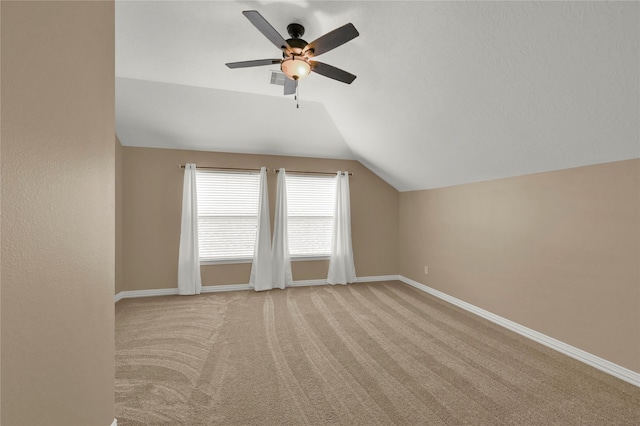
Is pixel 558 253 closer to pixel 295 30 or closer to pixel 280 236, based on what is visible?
pixel 295 30

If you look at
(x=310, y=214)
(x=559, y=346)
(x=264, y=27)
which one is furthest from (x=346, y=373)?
(x=310, y=214)

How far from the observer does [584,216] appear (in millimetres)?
2623

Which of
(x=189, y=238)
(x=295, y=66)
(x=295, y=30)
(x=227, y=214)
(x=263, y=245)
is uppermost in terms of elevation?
(x=295, y=30)

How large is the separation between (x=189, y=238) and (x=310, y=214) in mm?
2072

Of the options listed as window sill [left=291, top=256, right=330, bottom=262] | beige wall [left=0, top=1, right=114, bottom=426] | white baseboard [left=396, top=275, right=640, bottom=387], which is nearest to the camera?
beige wall [left=0, top=1, right=114, bottom=426]

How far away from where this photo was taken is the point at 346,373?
2.39 meters

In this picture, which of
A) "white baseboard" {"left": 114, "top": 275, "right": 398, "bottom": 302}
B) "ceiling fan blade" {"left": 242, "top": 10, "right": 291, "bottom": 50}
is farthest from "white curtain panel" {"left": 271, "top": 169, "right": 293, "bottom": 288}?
"ceiling fan blade" {"left": 242, "top": 10, "right": 291, "bottom": 50}

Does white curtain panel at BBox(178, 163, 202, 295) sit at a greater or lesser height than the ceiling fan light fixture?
lesser

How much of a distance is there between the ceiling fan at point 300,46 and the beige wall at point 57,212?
881mm

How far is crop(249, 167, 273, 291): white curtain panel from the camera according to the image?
4742 millimetres

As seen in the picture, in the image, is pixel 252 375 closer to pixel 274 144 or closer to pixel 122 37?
pixel 122 37

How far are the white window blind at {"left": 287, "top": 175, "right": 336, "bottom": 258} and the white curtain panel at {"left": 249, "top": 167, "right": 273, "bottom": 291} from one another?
17.9 inches

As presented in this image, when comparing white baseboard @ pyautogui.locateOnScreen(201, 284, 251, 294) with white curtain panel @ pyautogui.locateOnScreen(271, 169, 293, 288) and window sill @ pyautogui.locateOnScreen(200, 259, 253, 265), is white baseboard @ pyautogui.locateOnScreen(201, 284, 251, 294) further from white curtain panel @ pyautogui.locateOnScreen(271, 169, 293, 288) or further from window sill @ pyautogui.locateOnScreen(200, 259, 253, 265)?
white curtain panel @ pyautogui.locateOnScreen(271, 169, 293, 288)

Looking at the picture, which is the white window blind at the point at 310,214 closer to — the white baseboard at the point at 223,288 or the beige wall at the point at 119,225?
the white baseboard at the point at 223,288
